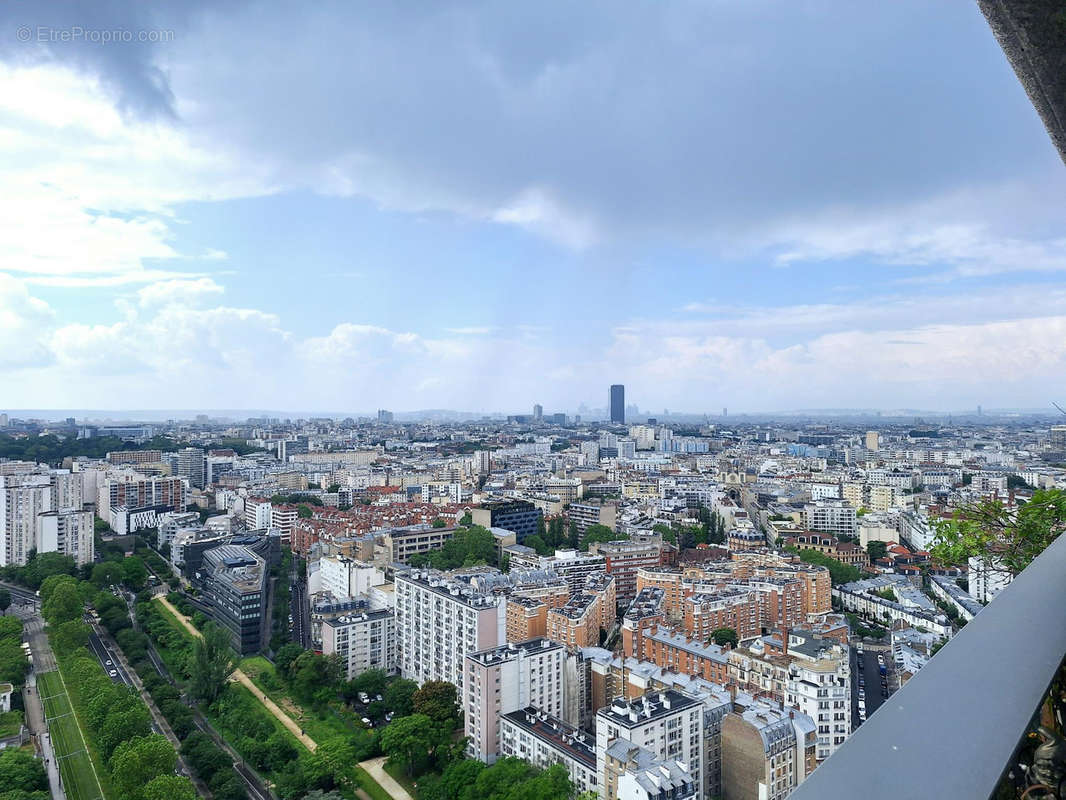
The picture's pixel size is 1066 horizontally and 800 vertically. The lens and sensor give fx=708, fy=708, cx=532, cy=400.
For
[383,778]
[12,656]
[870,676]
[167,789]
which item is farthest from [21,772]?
[870,676]

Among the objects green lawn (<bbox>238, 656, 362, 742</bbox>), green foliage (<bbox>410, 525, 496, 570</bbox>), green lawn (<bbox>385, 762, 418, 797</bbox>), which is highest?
green foliage (<bbox>410, 525, 496, 570</bbox>)

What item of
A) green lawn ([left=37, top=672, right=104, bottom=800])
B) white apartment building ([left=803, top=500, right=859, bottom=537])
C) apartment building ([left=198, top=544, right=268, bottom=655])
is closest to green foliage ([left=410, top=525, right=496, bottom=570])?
apartment building ([left=198, top=544, right=268, bottom=655])

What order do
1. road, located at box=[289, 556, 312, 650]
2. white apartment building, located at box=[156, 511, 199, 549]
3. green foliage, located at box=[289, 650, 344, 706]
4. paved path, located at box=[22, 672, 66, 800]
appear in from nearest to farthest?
paved path, located at box=[22, 672, 66, 800] → green foliage, located at box=[289, 650, 344, 706] → road, located at box=[289, 556, 312, 650] → white apartment building, located at box=[156, 511, 199, 549]

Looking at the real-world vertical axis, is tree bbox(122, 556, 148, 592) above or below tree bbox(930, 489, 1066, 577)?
below

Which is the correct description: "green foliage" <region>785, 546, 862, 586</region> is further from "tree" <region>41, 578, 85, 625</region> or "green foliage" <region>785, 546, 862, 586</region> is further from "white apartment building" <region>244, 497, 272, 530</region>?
"white apartment building" <region>244, 497, 272, 530</region>

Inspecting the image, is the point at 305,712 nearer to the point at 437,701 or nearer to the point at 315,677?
the point at 315,677

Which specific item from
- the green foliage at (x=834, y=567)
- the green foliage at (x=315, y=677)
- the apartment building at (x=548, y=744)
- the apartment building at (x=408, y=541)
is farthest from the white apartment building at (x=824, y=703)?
the apartment building at (x=408, y=541)

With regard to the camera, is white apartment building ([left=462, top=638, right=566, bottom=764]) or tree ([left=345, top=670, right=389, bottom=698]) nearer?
white apartment building ([left=462, top=638, right=566, bottom=764])

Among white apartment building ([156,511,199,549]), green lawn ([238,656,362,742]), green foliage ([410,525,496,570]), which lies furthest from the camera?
white apartment building ([156,511,199,549])
